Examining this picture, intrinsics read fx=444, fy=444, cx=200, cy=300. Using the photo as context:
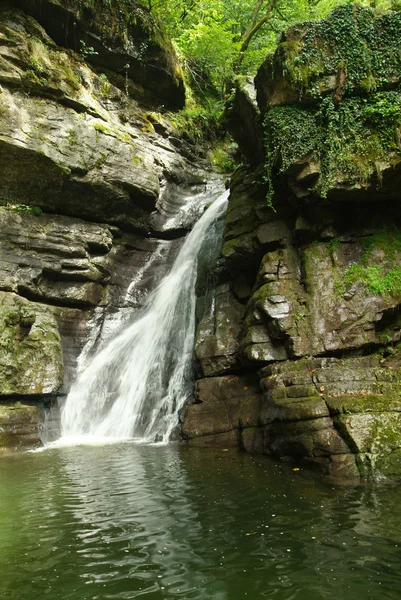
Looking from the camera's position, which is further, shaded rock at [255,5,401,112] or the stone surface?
the stone surface

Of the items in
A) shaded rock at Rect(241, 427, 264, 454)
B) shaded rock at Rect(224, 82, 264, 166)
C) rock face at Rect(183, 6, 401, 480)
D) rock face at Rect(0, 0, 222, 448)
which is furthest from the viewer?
rock face at Rect(0, 0, 222, 448)

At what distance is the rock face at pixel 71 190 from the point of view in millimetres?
13750

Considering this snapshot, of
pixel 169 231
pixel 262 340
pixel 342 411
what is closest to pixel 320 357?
pixel 262 340

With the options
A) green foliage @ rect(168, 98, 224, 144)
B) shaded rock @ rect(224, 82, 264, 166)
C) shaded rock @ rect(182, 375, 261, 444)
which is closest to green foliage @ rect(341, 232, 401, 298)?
shaded rock @ rect(182, 375, 261, 444)

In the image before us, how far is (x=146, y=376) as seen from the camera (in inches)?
532

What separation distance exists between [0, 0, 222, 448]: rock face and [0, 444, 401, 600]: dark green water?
20.5ft

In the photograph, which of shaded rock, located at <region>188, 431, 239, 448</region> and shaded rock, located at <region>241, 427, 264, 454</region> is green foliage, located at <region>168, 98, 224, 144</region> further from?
shaded rock, located at <region>241, 427, 264, 454</region>

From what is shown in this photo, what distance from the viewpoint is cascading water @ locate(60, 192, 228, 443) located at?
41.0 feet

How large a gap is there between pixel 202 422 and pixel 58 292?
776cm

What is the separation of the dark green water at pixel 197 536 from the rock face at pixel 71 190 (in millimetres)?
6259

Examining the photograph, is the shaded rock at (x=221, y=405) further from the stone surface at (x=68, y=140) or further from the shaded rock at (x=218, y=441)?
the stone surface at (x=68, y=140)

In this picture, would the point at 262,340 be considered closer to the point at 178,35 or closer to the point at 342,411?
the point at 342,411

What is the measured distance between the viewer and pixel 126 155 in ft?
54.9

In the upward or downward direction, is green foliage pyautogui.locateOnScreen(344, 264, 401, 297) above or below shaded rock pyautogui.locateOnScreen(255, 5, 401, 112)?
below
